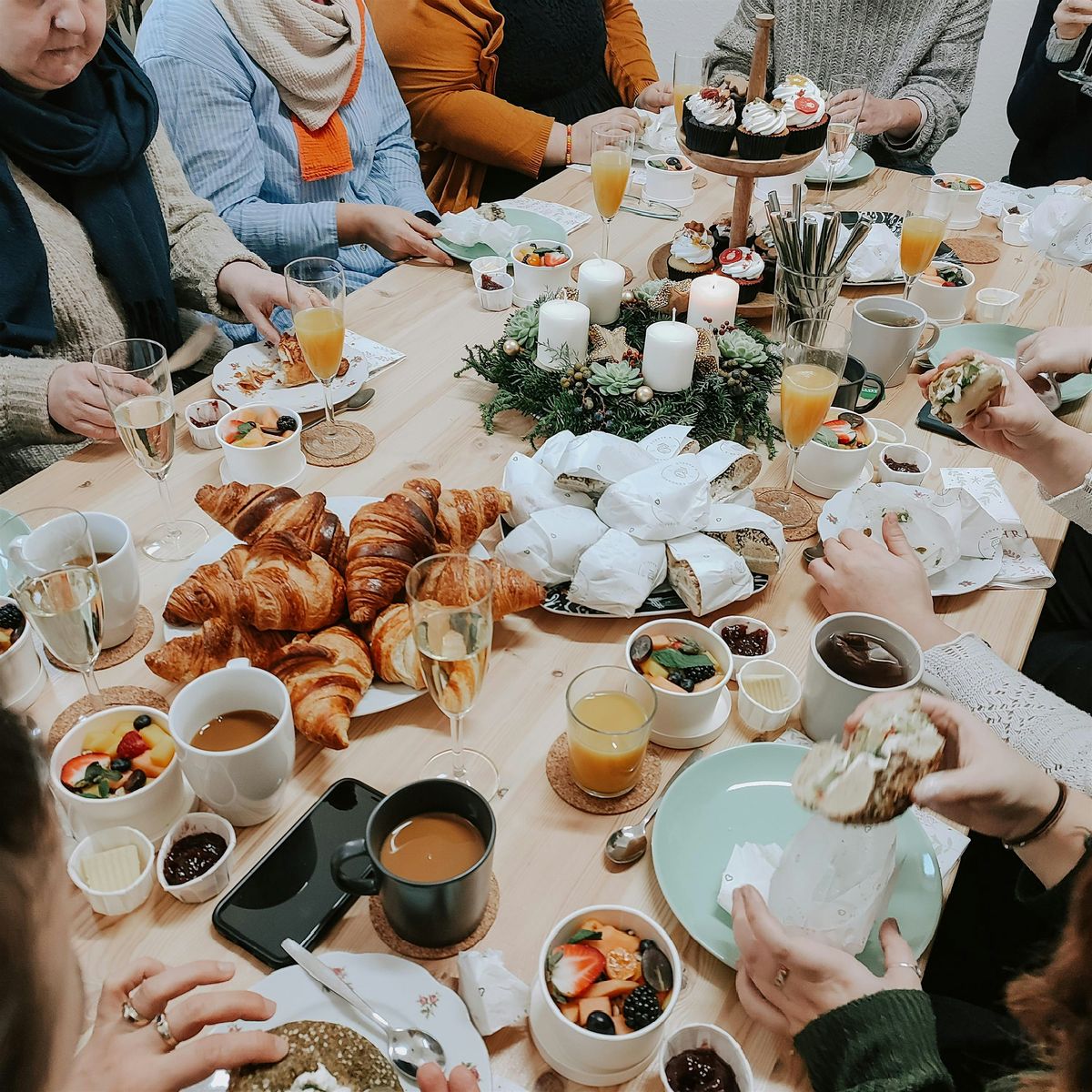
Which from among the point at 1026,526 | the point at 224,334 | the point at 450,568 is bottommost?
the point at 224,334

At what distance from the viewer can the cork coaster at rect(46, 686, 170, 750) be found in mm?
1036

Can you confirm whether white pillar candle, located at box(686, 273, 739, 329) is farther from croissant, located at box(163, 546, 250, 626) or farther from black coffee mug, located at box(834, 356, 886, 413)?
croissant, located at box(163, 546, 250, 626)

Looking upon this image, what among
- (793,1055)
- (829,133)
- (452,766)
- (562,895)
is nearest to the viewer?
(793,1055)

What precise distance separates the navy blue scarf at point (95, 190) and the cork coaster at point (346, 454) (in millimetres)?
572

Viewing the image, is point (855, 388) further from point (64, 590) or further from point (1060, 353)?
point (64, 590)

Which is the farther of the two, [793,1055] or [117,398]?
[117,398]

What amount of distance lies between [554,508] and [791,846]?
56 centimetres

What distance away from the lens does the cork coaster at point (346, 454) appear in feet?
4.82

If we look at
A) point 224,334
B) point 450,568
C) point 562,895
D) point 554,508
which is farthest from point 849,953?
point 224,334

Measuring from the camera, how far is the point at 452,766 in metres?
1.02

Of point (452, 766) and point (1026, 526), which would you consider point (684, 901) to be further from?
point (1026, 526)

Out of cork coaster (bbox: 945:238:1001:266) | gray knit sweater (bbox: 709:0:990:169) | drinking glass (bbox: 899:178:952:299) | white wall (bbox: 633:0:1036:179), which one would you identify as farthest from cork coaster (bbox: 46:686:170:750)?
white wall (bbox: 633:0:1036:179)

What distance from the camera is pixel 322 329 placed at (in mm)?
1463

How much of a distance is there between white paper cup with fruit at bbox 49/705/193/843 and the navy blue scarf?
965mm
